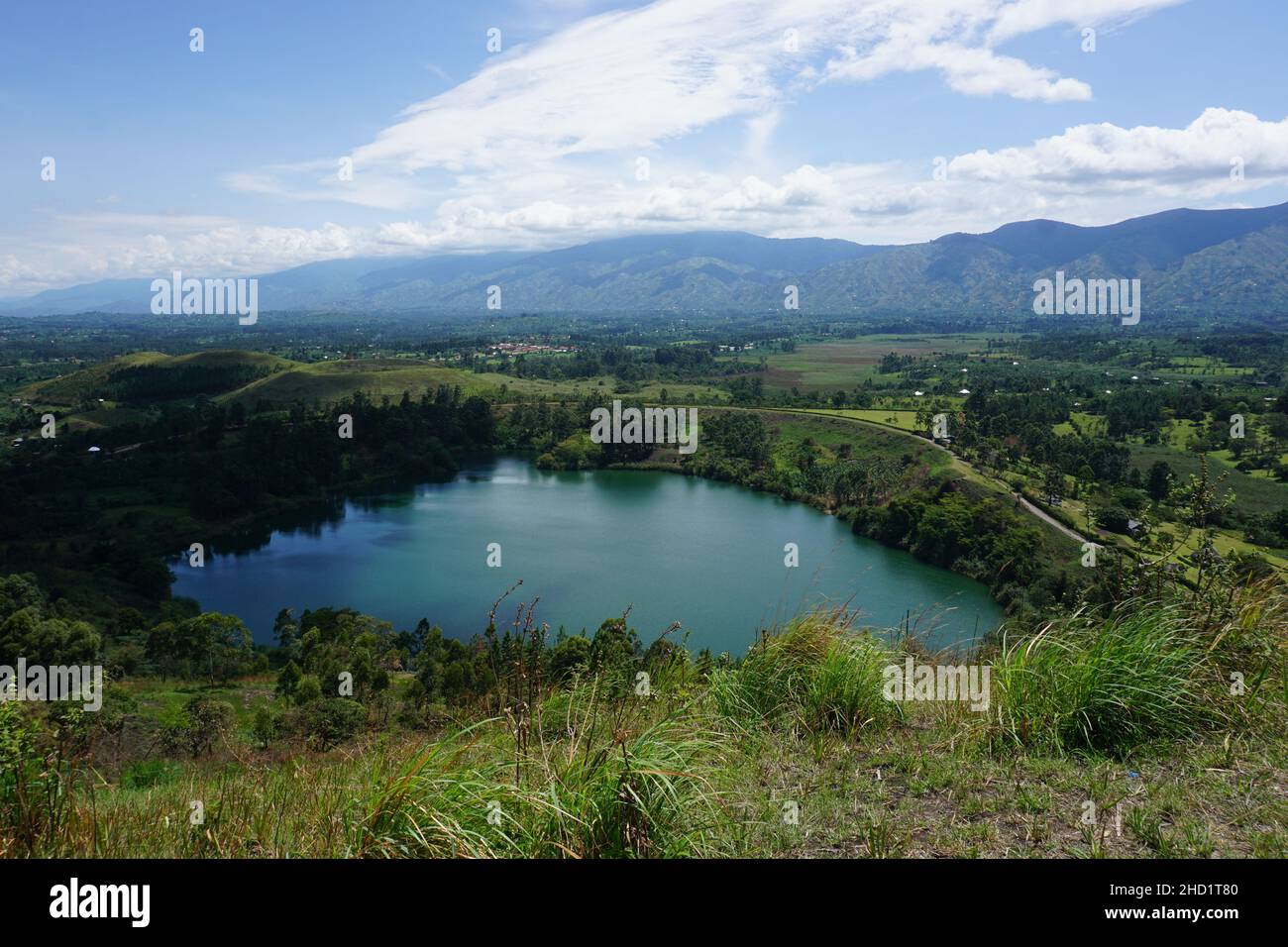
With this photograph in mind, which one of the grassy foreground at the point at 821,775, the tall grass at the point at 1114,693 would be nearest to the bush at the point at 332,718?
the grassy foreground at the point at 821,775

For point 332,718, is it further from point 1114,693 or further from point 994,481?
point 994,481

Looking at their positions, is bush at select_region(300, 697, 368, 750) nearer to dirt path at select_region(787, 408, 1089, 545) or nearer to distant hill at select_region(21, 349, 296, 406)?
dirt path at select_region(787, 408, 1089, 545)

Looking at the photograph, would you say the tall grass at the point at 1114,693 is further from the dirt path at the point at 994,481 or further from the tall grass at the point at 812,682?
the dirt path at the point at 994,481

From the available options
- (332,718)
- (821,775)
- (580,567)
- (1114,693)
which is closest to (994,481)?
(580,567)

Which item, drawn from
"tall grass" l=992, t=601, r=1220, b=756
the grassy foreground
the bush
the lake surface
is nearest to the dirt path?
the lake surface

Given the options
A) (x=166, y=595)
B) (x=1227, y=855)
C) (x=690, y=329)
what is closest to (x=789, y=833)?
(x=1227, y=855)
